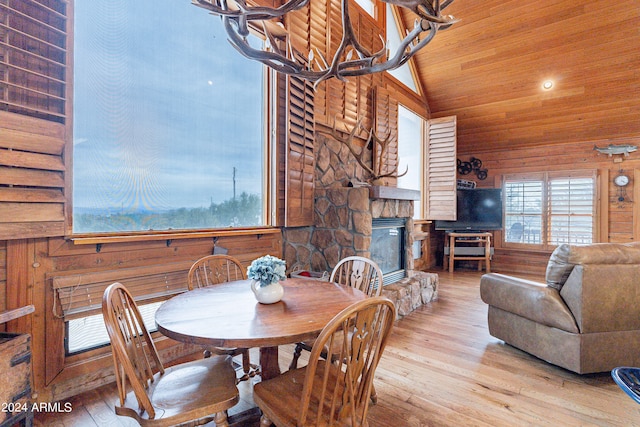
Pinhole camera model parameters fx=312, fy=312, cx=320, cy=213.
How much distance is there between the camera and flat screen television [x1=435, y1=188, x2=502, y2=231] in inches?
231

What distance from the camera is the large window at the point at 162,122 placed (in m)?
2.10

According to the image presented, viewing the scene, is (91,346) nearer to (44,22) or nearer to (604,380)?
(44,22)

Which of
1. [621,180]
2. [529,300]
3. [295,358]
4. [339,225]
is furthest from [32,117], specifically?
[621,180]

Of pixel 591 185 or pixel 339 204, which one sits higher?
pixel 591 185

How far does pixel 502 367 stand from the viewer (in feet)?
7.99

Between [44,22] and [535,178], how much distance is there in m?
7.14

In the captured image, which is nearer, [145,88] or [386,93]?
[145,88]

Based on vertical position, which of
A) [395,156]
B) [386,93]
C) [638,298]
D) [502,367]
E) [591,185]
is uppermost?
[386,93]

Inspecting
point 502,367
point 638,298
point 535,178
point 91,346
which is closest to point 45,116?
point 91,346

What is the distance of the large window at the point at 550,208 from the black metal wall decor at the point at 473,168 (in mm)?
433

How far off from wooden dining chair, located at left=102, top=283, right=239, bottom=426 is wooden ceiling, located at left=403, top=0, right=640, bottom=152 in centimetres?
562

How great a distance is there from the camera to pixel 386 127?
4785mm

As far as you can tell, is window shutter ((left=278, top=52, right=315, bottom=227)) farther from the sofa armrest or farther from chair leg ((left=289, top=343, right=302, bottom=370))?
the sofa armrest

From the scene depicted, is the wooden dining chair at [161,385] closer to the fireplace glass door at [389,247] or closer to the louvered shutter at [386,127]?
the fireplace glass door at [389,247]
